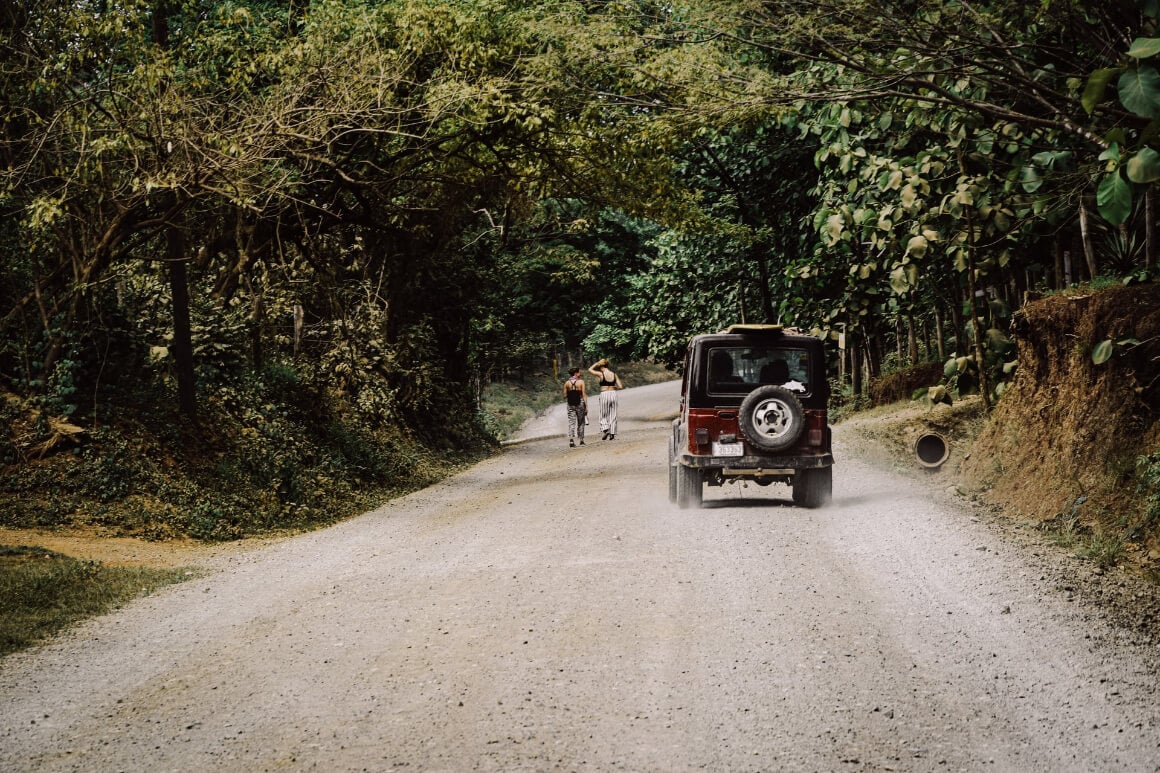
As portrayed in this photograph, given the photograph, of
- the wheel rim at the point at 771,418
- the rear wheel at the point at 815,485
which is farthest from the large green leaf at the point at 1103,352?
the rear wheel at the point at 815,485

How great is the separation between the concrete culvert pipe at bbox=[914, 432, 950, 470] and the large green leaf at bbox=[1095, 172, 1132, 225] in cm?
1087

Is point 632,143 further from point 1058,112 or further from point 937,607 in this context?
point 937,607

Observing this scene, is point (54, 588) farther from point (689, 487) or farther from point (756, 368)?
point (756, 368)

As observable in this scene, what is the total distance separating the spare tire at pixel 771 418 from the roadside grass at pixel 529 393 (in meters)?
23.4

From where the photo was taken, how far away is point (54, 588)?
955 cm

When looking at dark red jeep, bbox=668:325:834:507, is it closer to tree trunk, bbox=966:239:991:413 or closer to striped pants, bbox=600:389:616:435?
tree trunk, bbox=966:239:991:413

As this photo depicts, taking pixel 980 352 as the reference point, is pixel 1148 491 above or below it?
below

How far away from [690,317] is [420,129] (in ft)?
59.0

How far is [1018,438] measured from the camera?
12.8 meters

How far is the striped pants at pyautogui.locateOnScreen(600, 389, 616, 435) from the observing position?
2705 cm

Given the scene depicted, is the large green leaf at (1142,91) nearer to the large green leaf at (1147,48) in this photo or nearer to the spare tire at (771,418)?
the large green leaf at (1147,48)

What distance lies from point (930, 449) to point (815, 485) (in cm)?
414

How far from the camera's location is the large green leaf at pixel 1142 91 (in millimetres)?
5086

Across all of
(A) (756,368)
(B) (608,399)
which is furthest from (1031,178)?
(B) (608,399)
